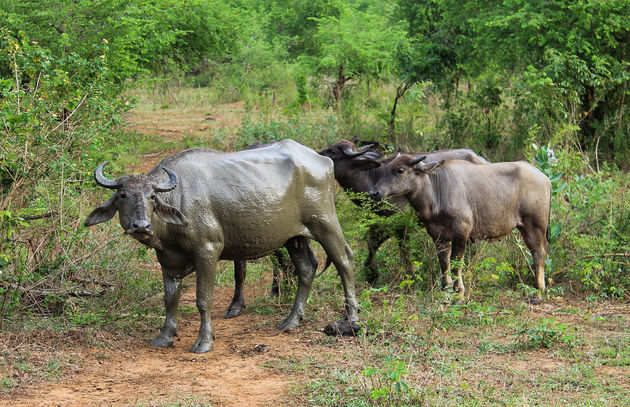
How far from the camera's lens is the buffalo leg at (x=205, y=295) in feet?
22.9

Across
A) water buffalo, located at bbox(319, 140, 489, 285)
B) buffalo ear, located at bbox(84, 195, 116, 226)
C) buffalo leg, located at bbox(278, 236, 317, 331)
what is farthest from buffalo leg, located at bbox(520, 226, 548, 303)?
buffalo ear, located at bbox(84, 195, 116, 226)

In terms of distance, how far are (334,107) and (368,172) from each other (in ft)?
27.7

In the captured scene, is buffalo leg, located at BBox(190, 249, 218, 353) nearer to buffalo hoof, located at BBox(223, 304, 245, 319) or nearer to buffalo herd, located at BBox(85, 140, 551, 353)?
buffalo herd, located at BBox(85, 140, 551, 353)

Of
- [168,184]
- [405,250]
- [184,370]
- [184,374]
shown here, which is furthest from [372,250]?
[184,374]

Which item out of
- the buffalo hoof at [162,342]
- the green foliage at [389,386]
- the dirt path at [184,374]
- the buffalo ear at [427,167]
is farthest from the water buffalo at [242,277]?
the green foliage at [389,386]

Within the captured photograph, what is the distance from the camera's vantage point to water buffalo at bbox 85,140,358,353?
663 centimetres

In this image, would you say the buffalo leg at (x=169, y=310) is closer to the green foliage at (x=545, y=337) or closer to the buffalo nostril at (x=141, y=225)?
the buffalo nostril at (x=141, y=225)

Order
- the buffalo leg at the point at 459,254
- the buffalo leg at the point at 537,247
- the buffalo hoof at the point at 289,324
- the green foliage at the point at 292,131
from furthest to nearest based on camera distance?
the green foliage at the point at 292,131 → the buffalo leg at the point at 537,247 → the buffalo leg at the point at 459,254 → the buffalo hoof at the point at 289,324

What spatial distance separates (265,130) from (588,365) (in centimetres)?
1073

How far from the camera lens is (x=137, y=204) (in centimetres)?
639

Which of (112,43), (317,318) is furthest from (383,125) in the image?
(317,318)

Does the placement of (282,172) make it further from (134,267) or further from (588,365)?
(588,365)

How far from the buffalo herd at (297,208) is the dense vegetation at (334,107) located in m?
0.41

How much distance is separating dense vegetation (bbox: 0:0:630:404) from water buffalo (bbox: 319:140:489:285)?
0.20 metres
